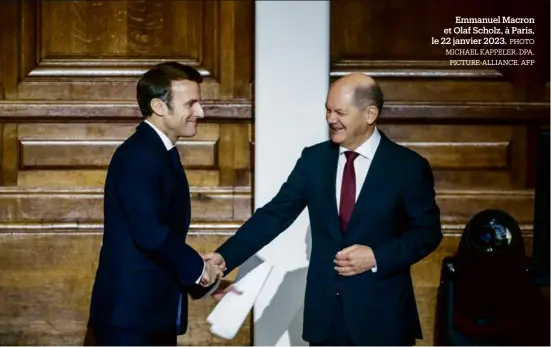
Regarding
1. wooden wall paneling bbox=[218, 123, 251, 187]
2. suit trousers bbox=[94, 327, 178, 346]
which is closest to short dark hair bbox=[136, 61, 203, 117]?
suit trousers bbox=[94, 327, 178, 346]

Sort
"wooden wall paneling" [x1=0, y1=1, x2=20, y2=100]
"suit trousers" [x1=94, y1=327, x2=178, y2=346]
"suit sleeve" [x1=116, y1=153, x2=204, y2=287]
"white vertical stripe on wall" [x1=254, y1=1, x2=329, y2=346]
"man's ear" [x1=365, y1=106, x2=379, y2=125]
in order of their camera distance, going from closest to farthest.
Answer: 1. "suit sleeve" [x1=116, y1=153, x2=204, y2=287]
2. "suit trousers" [x1=94, y1=327, x2=178, y2=346]
3. "man's ear" [x1=365, y1=106, x2=379, y2=125]
4. "white vertical stripe on wall" [x1=254, y1=1, x2=329, y2=346]
5. "wooden wall paneling" [x1=0, y1=1, x2=20, y2=100]

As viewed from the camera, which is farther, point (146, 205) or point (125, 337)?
point (125, 337)

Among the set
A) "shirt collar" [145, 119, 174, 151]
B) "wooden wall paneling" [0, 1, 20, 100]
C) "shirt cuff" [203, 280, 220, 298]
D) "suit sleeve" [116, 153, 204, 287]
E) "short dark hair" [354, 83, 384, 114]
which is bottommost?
"shirt cuff" [203, 280, 220, 298]

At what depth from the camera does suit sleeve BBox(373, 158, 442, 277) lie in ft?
9.63

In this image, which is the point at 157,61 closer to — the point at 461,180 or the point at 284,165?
the point at 284,165

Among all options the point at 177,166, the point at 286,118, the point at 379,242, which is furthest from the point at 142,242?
the point at 286,118

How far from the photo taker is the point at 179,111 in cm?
298

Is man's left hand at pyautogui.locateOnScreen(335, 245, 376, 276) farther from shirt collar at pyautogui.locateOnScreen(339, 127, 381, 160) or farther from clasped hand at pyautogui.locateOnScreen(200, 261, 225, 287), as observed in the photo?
clasped hand at pyautogui.locateOnScreen(200, 261, 225, 287)

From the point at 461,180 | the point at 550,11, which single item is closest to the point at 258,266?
the point at 461,180

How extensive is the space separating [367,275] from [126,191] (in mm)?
785

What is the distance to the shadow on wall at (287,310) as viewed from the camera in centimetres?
375

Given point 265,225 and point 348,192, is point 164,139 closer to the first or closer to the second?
point 265,225

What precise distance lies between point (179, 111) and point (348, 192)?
1.93ft

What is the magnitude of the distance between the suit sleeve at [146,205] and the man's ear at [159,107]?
187 millimetres
